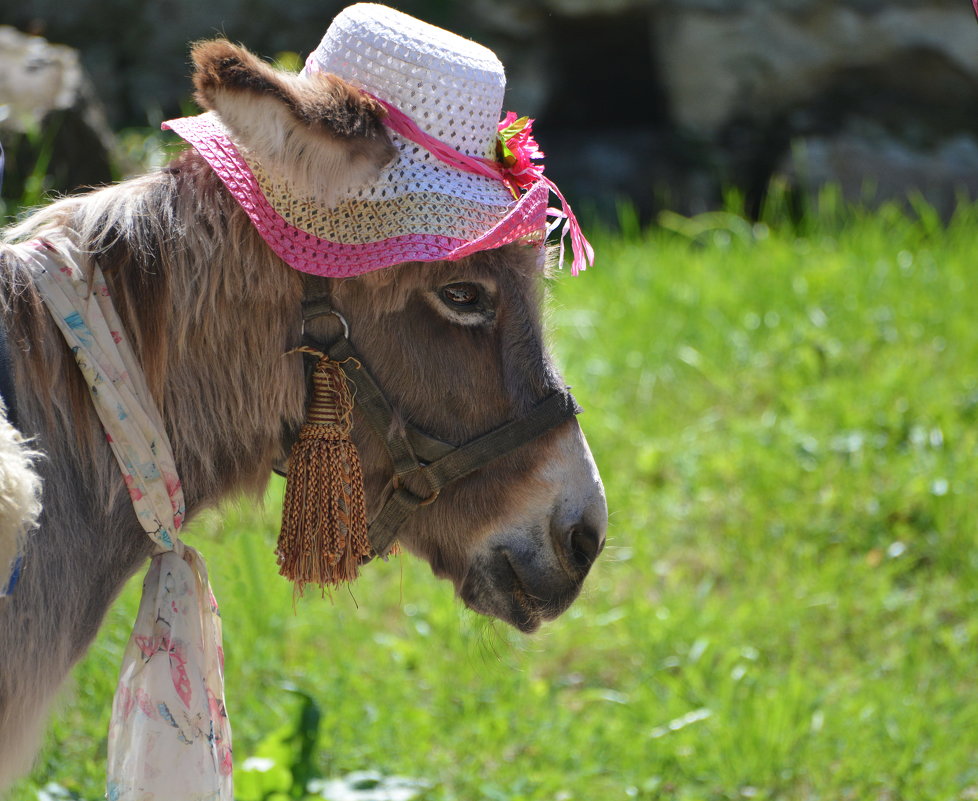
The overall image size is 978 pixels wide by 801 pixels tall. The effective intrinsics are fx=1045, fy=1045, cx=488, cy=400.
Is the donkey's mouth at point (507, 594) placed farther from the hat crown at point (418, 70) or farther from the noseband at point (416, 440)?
the hat crown at point (418, 70)

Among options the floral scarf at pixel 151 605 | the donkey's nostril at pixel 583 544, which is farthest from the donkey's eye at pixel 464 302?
the floral scarf at pixel 151 605

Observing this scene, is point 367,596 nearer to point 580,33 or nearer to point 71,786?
point 71,786

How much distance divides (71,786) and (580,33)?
6776mm

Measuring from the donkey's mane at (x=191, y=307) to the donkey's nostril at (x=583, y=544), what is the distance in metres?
0.59

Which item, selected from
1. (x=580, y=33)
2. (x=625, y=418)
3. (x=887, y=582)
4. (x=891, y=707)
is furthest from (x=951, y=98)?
(x=891, y=707)

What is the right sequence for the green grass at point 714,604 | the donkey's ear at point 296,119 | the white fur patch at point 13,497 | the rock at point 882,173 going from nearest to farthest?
the white fur patch at point 13,497, the donkey's ear at point 296,119, the green grass at point 714,604, the rock at point 882,173

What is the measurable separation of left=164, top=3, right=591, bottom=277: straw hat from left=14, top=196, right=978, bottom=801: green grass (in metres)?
0.95

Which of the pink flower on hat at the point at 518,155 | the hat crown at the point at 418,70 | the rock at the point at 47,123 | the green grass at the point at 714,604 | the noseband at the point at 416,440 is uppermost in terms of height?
the hat crown at the point at 418,70

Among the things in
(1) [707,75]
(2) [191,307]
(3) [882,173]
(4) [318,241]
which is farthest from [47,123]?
(3) [882,173]

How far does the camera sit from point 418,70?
1.93 m

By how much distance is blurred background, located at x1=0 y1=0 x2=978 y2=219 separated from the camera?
23.7 ft

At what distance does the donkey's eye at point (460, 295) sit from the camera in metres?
2.00

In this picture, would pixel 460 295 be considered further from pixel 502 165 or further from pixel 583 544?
pixel 583 544

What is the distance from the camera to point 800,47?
7555 millimetres
